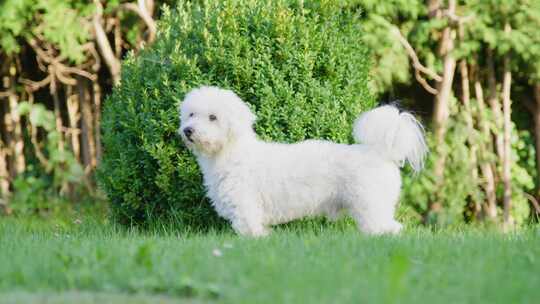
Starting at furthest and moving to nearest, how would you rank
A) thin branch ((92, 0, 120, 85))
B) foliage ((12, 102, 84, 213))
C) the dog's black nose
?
foliage ((12, 102, 84, 213))
thin branch ((92, 0, 120, 85))
the dog's black nose

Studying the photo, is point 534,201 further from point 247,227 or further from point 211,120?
point 211,120

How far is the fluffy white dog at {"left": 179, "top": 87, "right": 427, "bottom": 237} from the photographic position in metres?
5.84

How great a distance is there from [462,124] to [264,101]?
3.96 meters

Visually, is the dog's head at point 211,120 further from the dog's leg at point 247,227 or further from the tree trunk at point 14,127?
the tree trunk at point 14,127

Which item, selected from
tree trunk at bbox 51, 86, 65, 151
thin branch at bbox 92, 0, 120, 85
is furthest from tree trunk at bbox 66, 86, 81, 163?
thin branch at bbox 92, 0, 120, 85

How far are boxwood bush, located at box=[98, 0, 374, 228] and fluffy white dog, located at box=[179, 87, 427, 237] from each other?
30.2 inches

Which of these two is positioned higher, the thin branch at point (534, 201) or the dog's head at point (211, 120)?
the dog's head at point (211, 120)

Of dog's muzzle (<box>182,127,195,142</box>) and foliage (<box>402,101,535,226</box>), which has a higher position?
dog's muzzle (<box>182,127,195,142</box>)

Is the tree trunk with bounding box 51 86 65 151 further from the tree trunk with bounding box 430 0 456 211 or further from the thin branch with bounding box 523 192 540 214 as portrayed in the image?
the thin branch with bounding box 523 192 540 214

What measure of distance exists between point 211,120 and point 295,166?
698mm

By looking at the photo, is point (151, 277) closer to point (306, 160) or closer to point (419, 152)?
point (306, 160)

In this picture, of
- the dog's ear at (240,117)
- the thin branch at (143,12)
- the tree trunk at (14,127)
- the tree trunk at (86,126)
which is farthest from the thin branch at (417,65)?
the tree trunk at (14,127)

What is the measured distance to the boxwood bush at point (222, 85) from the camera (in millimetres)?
6828

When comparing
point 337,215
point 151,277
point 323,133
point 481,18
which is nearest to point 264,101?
point 323,133
